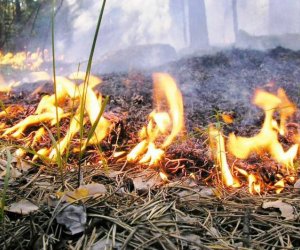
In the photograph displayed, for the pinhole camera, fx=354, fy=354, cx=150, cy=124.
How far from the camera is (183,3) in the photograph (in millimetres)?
5457


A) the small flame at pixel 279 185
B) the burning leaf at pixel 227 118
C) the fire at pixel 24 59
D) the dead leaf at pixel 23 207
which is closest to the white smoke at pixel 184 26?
the fire at pixel 24 59

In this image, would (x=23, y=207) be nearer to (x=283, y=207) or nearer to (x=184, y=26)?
(x=283, y=207)

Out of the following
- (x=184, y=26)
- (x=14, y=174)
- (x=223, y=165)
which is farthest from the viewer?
(x=184, y=26)

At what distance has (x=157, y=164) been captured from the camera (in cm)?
180

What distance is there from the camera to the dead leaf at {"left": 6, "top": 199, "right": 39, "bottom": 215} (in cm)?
118

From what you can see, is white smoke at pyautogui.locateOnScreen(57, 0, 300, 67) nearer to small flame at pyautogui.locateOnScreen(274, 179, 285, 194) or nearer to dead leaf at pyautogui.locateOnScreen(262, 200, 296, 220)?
small flame at pyautogui.locateOnScreen(274, 179, 285, 194)

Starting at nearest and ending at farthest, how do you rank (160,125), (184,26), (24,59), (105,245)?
1. (105,245)
2. (160,125)
3. (184,26)
4. (24,59)

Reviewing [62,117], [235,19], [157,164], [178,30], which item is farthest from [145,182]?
[235,19]

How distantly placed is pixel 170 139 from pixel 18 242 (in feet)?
3.93

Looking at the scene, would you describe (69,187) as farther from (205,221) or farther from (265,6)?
(265,6)

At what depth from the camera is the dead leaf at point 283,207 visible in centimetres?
126

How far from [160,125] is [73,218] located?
1226 millimetres

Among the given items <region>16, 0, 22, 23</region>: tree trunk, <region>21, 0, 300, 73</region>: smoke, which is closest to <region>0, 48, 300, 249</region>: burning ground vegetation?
<region>21, 0, 300, 73</region>: smoke

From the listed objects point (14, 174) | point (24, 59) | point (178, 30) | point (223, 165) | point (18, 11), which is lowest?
point (24, 59)
